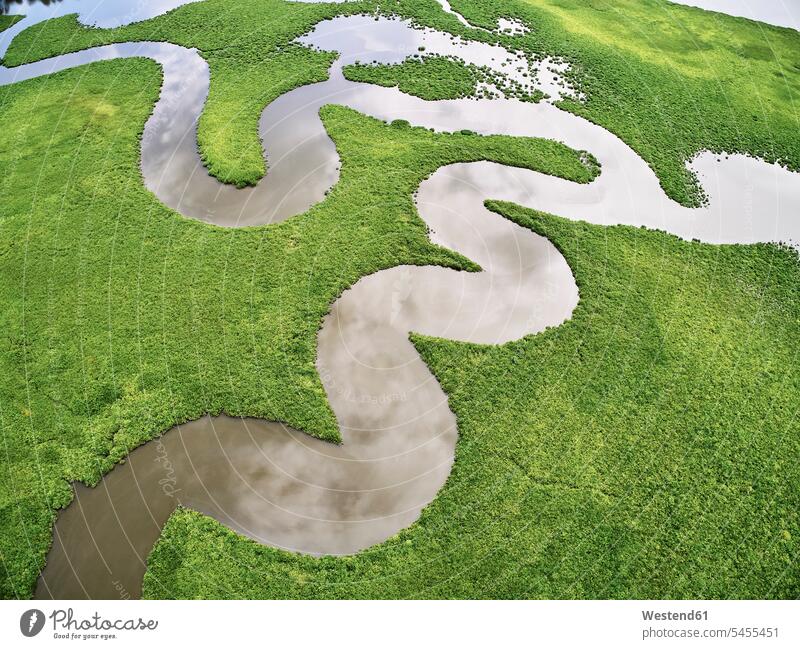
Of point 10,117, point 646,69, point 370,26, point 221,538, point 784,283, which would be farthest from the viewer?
point 370,26

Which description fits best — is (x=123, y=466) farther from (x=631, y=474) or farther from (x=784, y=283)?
(x=784, y=283)

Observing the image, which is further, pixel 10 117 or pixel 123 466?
pixel 10 117

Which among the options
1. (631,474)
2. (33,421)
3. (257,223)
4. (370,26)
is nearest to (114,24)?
(370,26)
